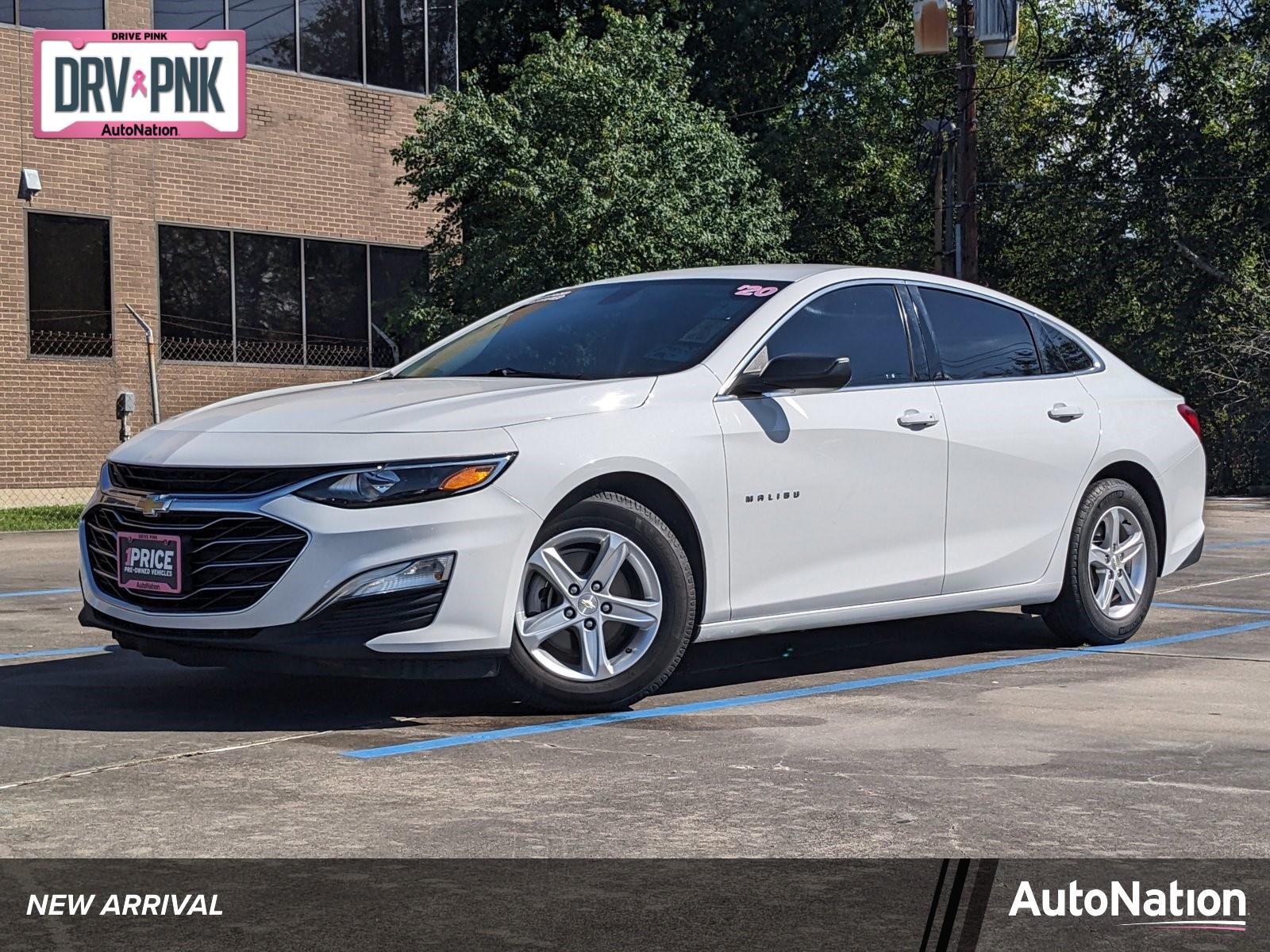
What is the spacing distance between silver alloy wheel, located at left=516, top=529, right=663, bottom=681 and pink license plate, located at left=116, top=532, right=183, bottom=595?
4.00 feet

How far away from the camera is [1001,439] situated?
8172mm

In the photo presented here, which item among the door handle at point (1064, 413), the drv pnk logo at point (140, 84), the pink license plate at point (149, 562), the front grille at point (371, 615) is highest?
the drv pnk logo at point (140, 84)

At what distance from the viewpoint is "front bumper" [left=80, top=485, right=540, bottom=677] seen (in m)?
6.15

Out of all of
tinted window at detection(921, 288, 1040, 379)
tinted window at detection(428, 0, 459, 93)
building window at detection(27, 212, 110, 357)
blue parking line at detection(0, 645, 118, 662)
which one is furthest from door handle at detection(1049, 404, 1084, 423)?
tinted window at detection(428, 0, 459, 93)

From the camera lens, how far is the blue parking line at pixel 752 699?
6.11 metres

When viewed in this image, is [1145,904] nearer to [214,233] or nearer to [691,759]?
[691,759]

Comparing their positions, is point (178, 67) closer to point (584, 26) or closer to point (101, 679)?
point (584, 26)

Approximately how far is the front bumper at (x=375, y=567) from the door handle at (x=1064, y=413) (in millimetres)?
3115

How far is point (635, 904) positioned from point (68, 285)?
21.5m

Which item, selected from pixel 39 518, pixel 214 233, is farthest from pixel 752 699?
pixel 214 233

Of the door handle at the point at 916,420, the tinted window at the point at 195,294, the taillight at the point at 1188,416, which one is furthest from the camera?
the tinted window at the point at 195,294

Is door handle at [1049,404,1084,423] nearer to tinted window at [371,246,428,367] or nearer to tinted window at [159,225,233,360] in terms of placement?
tinted window at [159,225,233,360]

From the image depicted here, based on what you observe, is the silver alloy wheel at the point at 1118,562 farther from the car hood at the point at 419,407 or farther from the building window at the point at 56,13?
the building window at the point at 56,13

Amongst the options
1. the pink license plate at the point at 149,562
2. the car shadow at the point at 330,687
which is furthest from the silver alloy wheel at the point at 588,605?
the pink license plate at the point at 149,562
